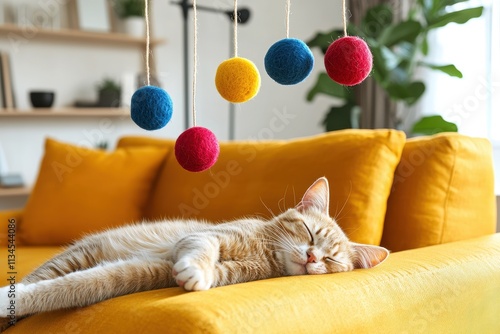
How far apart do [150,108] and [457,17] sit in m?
2.06

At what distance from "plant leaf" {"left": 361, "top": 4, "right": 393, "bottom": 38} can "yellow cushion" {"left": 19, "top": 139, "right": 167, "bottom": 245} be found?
1.22 meters

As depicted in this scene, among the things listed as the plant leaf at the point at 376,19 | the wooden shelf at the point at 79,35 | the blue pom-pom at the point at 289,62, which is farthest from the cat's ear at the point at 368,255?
the wooden shelf at the point at 79,35

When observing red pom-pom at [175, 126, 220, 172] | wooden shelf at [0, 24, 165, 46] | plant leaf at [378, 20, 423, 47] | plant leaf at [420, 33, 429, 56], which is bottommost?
red pom-pom at [175, 126, 220, 172]

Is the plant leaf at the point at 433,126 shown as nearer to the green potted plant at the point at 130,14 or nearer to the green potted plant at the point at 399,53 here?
the green potted plant at the point at 399,53

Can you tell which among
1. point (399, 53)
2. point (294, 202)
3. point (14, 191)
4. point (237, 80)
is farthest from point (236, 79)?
point (14, 191)

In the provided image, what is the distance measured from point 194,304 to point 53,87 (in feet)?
10.5

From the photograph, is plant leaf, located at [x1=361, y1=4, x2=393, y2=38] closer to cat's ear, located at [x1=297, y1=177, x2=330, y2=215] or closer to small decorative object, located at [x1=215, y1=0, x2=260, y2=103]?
cat's ear, located at [x1=297, y1=177, x2=330, y2=215]

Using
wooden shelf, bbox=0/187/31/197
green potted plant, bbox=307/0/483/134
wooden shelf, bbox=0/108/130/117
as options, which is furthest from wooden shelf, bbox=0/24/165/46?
green potted plant, bbox=307/0/483/134

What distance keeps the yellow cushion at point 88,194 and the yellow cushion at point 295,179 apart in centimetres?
17

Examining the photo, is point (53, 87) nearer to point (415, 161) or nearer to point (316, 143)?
point (316, 143)

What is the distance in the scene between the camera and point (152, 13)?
4.26 meters

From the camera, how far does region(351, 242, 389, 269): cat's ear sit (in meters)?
1.49

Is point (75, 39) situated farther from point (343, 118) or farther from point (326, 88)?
point (343, 118)

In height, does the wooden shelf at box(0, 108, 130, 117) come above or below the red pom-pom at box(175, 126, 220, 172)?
below
